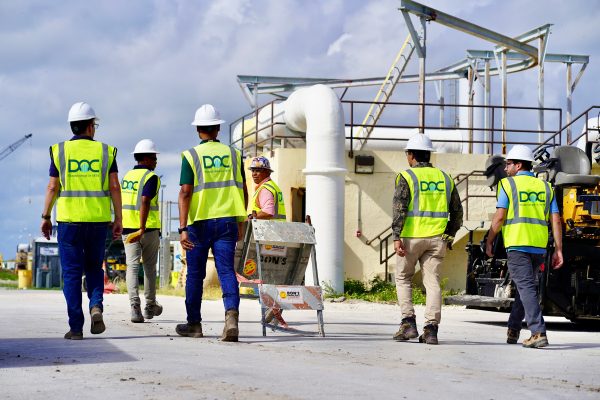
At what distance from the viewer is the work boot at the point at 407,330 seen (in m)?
10.7

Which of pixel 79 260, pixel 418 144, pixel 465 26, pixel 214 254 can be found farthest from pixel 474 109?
pixel 79 260

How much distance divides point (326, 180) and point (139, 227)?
948cm

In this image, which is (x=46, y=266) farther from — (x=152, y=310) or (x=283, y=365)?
(x=283, y=365)

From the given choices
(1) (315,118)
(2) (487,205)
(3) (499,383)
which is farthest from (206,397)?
(2) (487,205)

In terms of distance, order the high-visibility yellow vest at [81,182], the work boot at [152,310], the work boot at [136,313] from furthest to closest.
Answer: the work boot at [152,310] → the work boot at [136,313] → the high-visibility yellow vest at [81,182]

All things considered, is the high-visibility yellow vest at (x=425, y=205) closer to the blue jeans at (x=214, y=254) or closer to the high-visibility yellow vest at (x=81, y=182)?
the blue jeans at (x=214, y=254)

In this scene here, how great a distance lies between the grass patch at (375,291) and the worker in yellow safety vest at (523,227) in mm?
9123

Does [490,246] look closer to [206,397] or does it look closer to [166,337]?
[166,337]

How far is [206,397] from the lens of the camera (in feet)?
19.9

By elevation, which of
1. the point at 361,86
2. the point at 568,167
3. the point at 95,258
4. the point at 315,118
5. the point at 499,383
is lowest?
the point at 499,383

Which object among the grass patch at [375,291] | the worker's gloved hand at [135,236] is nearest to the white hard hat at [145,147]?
the worker's gloved hand at [135,236]

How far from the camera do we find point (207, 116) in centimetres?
1043

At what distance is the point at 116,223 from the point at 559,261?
4325mm

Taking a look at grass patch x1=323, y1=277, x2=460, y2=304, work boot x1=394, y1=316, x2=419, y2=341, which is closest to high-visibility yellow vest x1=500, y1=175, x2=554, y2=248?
work boot x1=394, y1=316, x2=419, y2=341
